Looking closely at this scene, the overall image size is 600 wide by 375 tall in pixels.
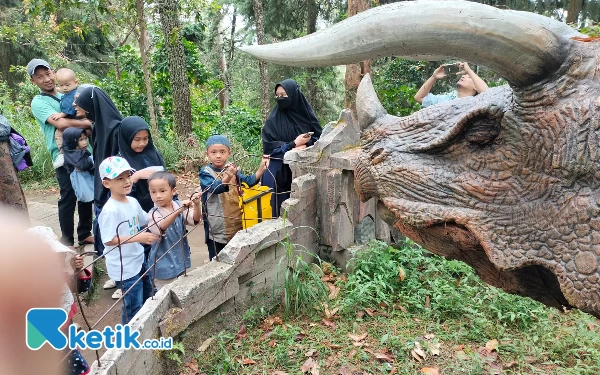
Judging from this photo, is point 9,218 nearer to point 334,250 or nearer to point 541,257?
point 541,257

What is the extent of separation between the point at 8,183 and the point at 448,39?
3799mm

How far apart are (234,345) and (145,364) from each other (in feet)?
2.91

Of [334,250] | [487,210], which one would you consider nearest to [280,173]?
[334,250]

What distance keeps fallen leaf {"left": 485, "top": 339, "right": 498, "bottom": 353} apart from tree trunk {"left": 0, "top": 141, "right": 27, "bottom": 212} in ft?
13.7

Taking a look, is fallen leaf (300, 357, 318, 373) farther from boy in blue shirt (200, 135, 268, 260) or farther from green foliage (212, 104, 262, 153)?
green foliage (212, 104, 262, 153)

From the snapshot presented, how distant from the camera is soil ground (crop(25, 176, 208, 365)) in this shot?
14.0 ft

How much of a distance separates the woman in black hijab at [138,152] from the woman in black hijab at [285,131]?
64.5 inches

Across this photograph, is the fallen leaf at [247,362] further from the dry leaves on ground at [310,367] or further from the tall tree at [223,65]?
the tall tree at [223,65]

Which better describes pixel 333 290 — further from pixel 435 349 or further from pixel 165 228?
pixel 165 228

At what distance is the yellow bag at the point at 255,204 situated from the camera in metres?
4.57

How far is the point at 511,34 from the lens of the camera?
4.15 feet

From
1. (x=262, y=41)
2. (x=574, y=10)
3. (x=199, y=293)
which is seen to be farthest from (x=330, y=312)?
(x=574, y=10)

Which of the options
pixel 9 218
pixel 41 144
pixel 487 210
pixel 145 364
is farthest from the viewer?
pixel 41 144

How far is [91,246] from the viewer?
5.75 metres
